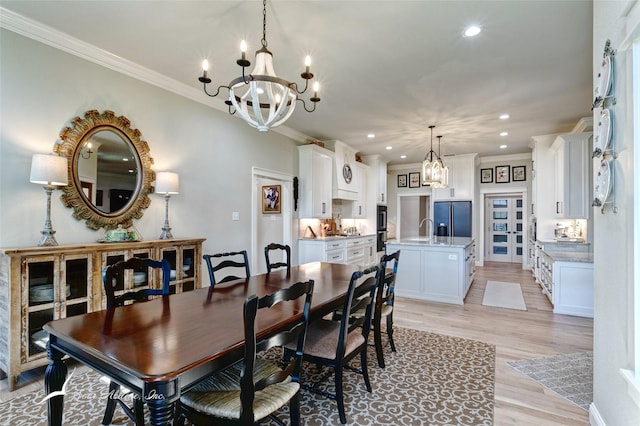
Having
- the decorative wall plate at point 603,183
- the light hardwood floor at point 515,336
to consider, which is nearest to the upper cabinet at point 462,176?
the light hardwood floor at point 515,336

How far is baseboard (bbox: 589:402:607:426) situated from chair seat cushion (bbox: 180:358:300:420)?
182 cm

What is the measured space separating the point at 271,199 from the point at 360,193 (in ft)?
8.84

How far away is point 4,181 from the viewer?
7.93 feet

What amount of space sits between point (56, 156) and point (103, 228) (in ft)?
2.57

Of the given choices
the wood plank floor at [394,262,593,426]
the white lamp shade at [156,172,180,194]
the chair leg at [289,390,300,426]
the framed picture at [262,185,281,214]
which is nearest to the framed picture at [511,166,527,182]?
the wood plank floor at [394,262,593,426]

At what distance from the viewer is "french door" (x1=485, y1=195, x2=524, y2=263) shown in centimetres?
823

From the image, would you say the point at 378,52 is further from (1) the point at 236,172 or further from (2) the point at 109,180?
(2) the point at 109,180

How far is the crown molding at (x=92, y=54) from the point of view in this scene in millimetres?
2453

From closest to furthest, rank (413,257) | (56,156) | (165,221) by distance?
(56,156) → (165,221) → (413,257)

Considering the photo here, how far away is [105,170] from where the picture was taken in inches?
119

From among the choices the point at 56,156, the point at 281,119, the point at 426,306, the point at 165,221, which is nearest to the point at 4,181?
the point at 56,156

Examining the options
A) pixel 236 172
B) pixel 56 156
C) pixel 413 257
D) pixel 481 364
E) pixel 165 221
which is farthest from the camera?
pixel 413 257

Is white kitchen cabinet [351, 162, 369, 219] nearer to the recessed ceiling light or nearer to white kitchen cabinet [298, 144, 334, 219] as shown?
white kitchen cabinet [298, 144, 334, 219]

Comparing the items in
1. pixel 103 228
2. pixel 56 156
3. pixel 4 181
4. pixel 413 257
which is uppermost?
pixel 56 156
